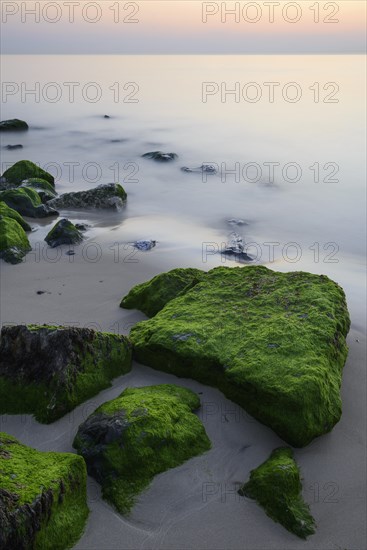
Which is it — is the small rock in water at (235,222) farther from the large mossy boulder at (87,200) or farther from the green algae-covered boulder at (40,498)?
the green algae-covered boulder at (40,498)

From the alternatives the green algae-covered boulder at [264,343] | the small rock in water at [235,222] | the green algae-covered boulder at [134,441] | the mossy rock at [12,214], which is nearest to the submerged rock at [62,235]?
the mossy rock at [12,214]

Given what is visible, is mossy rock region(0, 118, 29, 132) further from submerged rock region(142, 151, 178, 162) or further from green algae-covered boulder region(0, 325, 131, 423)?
green algae-covered boulder region(0, 325, 131, 423)

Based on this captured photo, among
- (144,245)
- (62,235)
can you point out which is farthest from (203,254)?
(62,235)

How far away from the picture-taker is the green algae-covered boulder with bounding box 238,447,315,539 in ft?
13.6

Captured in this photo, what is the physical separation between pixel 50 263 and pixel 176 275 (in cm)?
275

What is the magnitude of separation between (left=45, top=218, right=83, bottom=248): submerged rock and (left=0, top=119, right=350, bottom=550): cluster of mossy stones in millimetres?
3711

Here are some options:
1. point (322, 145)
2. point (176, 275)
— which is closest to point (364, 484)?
point (176, 275)

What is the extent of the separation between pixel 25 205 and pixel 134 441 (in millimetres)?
8530

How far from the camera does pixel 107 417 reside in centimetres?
455

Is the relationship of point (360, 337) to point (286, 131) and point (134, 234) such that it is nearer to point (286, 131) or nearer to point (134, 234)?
point (134, 234)

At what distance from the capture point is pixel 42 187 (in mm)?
14148

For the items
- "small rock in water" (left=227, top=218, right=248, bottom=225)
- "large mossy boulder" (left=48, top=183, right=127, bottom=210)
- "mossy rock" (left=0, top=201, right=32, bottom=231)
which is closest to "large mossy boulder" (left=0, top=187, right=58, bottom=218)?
"large mossy boulder" (left=48, top=183, right=127, bottom=210)

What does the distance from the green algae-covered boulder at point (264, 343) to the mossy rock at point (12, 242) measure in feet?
11.8

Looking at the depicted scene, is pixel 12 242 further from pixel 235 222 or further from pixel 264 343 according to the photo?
pixel 235 222
